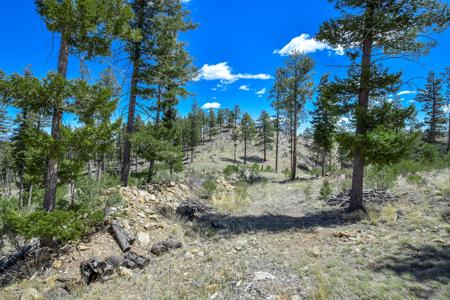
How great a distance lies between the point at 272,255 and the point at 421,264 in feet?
8.90

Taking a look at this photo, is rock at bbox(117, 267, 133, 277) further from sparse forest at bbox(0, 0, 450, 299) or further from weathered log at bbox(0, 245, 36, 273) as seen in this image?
weathered log at bbox(0, 245, 36, 273)

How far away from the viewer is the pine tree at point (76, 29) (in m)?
4.99

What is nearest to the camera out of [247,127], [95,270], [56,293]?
[56,293]

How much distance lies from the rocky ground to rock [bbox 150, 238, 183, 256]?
0.11 m

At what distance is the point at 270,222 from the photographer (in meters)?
8.76

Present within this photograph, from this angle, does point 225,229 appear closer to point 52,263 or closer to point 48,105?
point 52,263

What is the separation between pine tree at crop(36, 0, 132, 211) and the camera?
499cm

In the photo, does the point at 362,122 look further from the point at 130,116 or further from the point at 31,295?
the point at 31,295

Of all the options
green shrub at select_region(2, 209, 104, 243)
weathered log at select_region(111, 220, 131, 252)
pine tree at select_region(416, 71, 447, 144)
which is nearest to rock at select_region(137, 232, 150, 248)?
weathered log at select_region(111, 220, 131, 252)

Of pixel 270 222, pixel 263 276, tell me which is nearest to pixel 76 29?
pixel 263 276

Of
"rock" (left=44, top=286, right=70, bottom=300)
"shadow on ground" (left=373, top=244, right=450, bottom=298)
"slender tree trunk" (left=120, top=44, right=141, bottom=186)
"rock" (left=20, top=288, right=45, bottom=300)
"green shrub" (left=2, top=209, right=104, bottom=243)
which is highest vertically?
"slender tree trunk" (left=120, top=44, right=141, bottom=186)

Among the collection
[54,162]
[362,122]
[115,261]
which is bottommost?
[115,261]

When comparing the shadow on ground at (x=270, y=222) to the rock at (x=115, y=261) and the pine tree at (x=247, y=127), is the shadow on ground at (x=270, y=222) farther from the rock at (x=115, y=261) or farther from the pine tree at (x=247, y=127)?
the pine tree at (x=247, y=127)

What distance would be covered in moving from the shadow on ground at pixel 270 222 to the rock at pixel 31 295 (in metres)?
4.70
